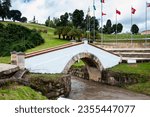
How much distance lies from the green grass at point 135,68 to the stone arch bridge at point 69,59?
52.3 inches

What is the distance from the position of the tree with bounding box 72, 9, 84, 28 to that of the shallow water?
40.3 meters

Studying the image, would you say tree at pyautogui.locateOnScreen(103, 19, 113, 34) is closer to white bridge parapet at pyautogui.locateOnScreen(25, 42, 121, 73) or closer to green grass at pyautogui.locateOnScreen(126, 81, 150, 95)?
white bridge parapet at pyautogui.locateOnScreen(25, 42, 121, 73)

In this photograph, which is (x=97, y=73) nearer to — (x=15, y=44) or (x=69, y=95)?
(x=69, y=95)

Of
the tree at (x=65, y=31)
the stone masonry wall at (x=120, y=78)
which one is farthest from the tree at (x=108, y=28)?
the stone masonry wall at (x=120, y=78)

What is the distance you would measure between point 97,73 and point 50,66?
8.67m

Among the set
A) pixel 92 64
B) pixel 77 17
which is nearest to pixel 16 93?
pixel 92 64

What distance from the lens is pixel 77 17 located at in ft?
226

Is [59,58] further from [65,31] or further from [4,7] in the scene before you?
[4,7]

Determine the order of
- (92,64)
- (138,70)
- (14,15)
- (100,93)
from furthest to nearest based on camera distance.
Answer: (14,15) → (92,64) → (138,70) → (100,93)

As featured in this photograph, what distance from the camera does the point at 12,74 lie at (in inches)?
779

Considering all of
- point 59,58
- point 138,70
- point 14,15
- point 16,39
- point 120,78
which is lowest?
point 120,78

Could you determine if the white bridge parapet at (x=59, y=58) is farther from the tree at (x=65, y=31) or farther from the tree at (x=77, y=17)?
the tree at (x=77, y=17)

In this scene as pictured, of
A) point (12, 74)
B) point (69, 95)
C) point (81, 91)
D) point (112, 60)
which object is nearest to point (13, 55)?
point (12, 74)

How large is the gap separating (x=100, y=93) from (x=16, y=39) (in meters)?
24.2
